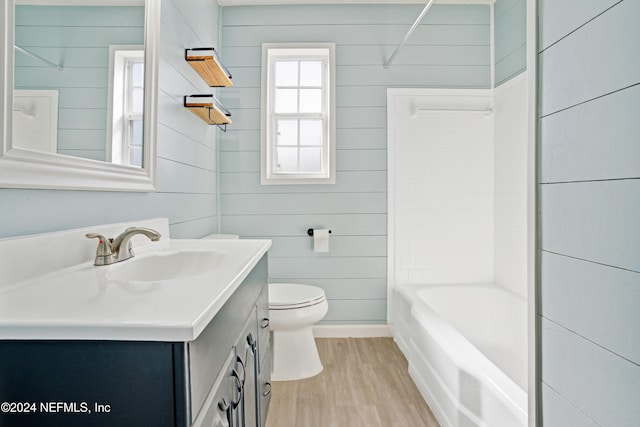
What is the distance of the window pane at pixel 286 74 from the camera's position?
2703mm

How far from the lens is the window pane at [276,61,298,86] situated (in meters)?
2.70

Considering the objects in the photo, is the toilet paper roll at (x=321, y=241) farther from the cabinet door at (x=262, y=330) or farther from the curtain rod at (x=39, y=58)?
the curtain rod at (x=39, y=58)

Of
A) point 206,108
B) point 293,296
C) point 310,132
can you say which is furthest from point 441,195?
point 206,108

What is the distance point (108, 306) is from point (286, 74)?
95.1 inches

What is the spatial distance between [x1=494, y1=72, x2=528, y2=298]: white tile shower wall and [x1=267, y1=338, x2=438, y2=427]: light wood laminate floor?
0.99m

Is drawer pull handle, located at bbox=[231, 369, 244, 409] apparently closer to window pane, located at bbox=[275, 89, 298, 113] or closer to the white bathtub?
the white bathtub

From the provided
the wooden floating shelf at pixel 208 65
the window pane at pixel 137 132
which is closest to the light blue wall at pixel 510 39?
the wooden floating shelf at pixel 208 65

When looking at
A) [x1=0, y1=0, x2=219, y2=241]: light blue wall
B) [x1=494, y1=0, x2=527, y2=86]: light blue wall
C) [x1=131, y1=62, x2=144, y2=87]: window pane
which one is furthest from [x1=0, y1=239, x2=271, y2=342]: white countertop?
[x1=494, y1=0, x2=527, y2=86]: light blue wall

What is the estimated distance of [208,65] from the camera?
2020 mm

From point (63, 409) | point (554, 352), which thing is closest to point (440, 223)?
point (554, 352)

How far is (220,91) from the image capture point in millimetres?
2604

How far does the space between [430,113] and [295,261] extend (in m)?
1.52

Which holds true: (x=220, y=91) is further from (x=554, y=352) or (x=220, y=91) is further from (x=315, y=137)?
(x=554, y=352)

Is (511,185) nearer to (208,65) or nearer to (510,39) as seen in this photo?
(510,39)
